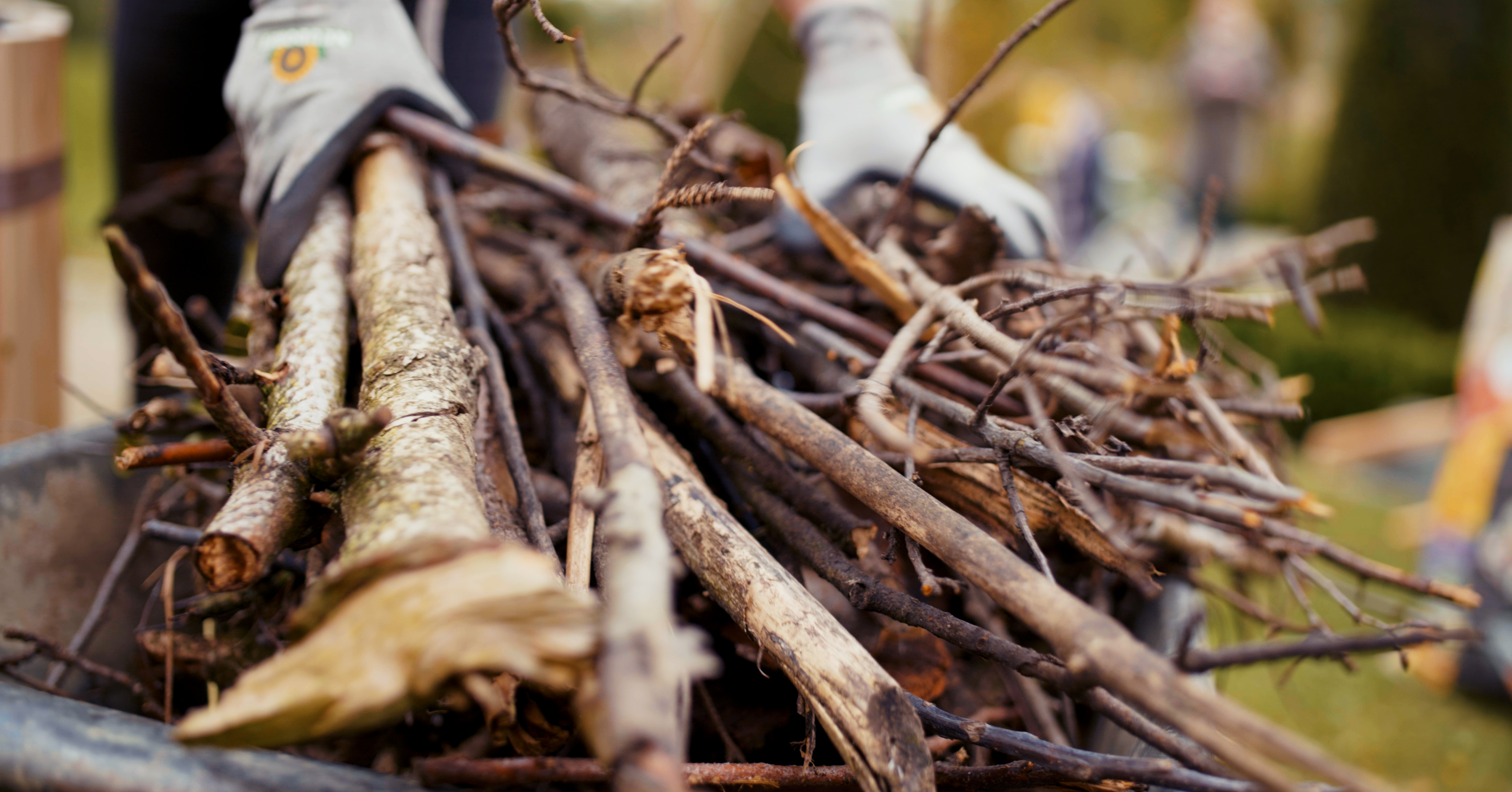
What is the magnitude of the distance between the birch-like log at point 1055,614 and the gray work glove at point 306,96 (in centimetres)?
59

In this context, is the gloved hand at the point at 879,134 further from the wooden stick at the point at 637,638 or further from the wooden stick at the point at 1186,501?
the wooden stick at the point at 637,638

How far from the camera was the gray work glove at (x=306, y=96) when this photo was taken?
96 centimetres

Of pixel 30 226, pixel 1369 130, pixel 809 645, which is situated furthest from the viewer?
pixel 1369 130

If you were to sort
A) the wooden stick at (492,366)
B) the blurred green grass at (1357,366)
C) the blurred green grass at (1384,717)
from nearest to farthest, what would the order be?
the wooden stick at (492,366) → the blurred green grass at (1384,717) → the blurred green grass at (1357,366)

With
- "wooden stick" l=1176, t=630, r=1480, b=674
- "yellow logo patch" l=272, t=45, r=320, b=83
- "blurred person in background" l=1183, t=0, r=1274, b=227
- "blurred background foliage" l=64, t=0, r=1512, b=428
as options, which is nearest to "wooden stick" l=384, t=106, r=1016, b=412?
"yellow logo patch" l=272, t=45, r=320, b=83

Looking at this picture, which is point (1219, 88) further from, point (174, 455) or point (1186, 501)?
point (174, 455)

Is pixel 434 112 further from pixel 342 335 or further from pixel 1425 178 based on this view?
pixel 1425 178

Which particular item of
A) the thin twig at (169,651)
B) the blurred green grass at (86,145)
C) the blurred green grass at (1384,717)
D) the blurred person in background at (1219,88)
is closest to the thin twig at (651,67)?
the thin twig at (169,651)

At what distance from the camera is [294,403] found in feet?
2.16

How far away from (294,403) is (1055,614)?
60cm

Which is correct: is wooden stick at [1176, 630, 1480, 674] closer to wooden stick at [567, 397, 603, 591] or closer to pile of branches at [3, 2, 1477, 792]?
pile of branches at [3, 2, 1477, 792]

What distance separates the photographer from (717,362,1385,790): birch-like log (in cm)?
41

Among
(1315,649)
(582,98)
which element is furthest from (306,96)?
(1315,649)

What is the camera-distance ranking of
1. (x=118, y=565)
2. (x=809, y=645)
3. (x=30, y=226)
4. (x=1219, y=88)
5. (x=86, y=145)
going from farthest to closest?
(x=1219, y=88), (x=86, y=145), (x=30, y=226), (x=118, y=565), (x=809, y=645)
